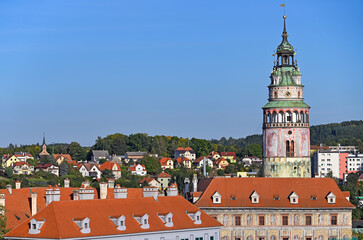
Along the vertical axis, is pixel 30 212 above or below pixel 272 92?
below

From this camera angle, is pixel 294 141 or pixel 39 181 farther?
pixel 39 181

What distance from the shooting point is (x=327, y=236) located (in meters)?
87.5

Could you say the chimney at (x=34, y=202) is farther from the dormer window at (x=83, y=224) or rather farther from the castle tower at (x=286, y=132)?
the castle tower at (x=286, y=132)

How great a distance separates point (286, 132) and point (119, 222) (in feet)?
108

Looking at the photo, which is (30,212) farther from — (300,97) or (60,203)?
(300,97)

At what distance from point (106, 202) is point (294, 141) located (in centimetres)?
3088

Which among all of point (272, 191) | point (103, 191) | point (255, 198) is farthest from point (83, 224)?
point (272, 191)

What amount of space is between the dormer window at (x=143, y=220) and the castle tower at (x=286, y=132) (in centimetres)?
2918

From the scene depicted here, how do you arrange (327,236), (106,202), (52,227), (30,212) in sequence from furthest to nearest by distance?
1. (327,236)
2. (30,212)
3. (106,202)
4. (52,227)

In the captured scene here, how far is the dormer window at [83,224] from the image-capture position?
2645 inches

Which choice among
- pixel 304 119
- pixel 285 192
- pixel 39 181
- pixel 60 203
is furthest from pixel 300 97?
pixel 39 181

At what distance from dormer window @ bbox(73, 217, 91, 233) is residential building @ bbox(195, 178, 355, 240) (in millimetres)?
22046

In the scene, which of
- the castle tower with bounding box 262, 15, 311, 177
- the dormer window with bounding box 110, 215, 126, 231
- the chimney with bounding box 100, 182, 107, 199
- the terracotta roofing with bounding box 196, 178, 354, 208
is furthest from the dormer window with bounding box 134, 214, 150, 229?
the castle tower with bounding box 262, 15, 311, 177

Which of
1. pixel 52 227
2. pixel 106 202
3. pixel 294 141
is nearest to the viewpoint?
pixel 52 227
